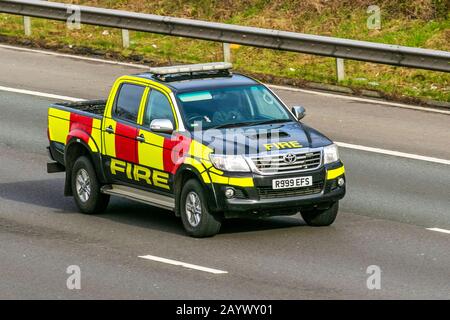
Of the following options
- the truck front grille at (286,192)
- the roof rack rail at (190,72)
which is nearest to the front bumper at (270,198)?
the truck front grille at (286,192)

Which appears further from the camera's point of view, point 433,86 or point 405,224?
point 433,86

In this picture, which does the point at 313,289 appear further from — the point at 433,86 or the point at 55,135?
the point at 433,86

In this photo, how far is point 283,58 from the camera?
2741 centimetres

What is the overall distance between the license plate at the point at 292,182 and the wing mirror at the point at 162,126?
1466mm

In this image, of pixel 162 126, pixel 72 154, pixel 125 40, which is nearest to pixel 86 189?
pixel 72 154

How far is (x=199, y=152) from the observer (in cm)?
1603

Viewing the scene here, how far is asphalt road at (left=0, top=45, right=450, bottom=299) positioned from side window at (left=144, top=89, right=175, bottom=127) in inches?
51.8

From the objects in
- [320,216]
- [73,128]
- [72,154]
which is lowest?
[320,216]

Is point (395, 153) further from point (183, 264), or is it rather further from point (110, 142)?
point (183, 264)

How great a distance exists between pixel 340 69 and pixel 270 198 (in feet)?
33.4

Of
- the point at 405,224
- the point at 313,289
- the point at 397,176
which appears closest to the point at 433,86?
the point at 397,176

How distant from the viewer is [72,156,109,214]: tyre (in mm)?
17719

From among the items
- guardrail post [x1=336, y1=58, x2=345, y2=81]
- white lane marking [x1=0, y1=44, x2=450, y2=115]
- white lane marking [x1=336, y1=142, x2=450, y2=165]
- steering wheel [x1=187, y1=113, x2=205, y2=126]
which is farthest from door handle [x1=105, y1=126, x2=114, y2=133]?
guardrail post [x1=336, y1=58, x2=345, y2=81]
